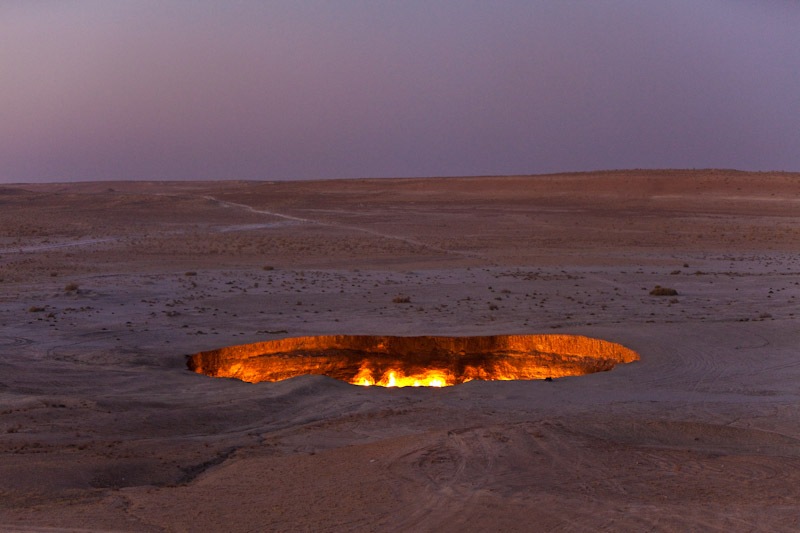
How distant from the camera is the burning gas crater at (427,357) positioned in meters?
12.8

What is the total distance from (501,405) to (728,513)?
146 inches

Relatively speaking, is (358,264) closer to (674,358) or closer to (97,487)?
(674,358)

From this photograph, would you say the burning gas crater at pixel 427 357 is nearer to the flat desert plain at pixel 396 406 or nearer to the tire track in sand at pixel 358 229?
the flat desert plain at pixel 396 406

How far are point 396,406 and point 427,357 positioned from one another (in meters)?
4.04

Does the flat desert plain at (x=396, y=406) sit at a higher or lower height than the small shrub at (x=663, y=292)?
lower

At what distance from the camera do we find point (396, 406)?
Answer: 934 cm

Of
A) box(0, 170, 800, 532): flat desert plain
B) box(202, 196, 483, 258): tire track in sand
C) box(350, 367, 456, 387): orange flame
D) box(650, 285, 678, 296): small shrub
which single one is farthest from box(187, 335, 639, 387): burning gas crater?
box(202, 196, 483, 258): tire track in sand

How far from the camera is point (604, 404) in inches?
365

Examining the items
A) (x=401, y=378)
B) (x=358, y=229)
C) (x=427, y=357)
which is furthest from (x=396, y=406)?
(x=358, y=229)

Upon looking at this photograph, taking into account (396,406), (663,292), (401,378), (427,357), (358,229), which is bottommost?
(401,378)

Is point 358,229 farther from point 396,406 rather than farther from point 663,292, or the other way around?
point 396,406

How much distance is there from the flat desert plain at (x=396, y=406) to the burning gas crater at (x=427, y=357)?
0.35 m

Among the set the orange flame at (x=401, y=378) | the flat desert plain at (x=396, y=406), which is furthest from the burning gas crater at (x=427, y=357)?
the flat desert plain at (x=396, y=406)

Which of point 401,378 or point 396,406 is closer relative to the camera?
point 396,406
